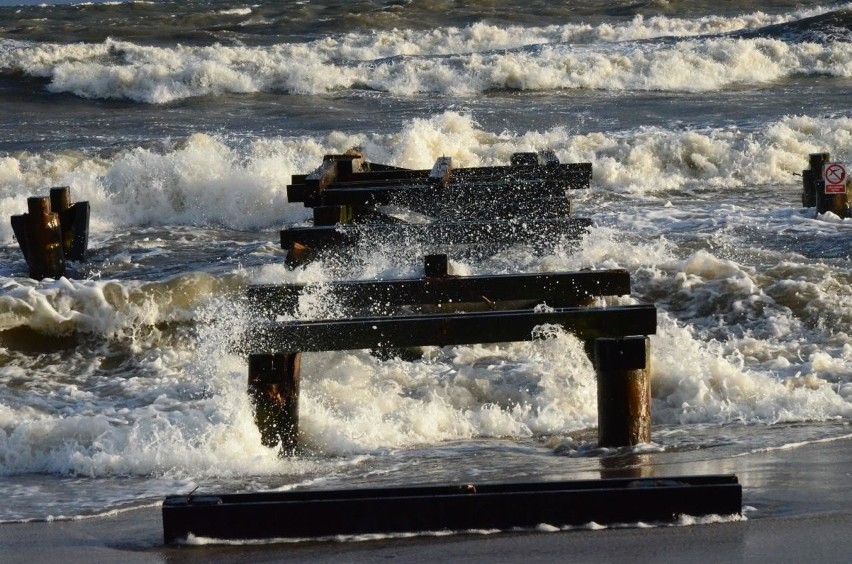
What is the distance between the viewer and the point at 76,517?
6078 mm

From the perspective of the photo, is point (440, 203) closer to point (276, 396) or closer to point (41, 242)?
point (276, 396)

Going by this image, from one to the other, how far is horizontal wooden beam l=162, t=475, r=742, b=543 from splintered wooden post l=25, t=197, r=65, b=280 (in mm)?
8762

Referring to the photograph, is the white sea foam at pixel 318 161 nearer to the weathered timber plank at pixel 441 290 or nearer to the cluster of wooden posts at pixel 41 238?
the cluster of wooden posts at pixel 41 238

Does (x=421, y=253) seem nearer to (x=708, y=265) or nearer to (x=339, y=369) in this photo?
(x=339, y=369)

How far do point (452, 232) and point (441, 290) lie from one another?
1.39 meters

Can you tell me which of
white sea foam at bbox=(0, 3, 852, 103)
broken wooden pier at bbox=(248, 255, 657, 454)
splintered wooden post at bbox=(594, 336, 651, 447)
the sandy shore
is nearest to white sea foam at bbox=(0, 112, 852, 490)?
broken wooden pier at bbox=(248, 255, 657, 454)

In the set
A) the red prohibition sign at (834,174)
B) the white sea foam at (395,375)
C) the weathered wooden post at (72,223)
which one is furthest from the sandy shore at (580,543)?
the red prohibition sign at (834,174)

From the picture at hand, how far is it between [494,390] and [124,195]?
428 inches

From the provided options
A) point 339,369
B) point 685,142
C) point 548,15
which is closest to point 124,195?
point 685,142

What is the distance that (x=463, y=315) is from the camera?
6.64 metres

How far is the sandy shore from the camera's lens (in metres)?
4.67

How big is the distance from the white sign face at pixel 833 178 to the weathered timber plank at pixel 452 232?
6.75 m

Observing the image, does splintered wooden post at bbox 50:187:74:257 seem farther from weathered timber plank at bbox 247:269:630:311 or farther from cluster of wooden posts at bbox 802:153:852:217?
cluster of wooden posts at bbox 802:153:852:217

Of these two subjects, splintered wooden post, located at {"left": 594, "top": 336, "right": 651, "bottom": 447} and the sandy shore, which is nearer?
the sandy shore
